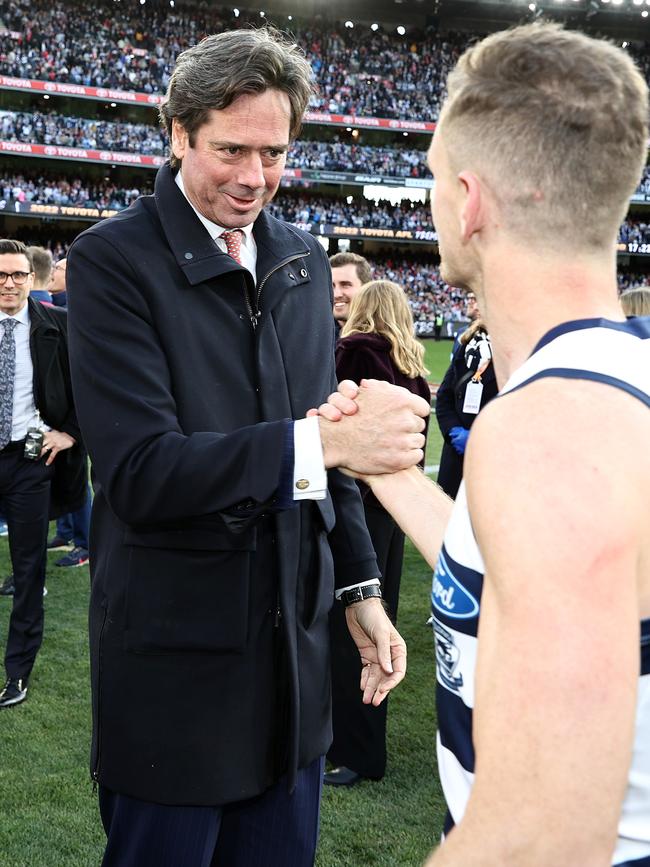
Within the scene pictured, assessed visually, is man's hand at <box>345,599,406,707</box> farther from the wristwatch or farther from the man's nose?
the man's nose

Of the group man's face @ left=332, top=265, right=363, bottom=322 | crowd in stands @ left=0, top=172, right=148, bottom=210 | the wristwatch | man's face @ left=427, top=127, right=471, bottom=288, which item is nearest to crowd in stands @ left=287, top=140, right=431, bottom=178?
crowd in stands @ left=0, top=172, right=148, bottom=210

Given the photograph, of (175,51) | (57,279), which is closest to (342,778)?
(57,279)

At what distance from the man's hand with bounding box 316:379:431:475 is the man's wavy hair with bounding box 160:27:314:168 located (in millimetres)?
751

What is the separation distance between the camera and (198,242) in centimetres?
194

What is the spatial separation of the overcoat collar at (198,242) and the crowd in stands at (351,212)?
135 feet

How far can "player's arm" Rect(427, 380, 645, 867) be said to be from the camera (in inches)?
35.1

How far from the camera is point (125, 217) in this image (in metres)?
1.96

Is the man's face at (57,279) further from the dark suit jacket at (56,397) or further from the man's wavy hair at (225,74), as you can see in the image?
the man's wavy hair at (225,74)

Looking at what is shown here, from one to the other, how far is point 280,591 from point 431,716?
320cm

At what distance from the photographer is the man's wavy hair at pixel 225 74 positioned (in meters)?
1.93

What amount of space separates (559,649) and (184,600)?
42.1 inches

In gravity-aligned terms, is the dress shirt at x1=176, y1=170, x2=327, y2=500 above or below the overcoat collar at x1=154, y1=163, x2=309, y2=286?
below

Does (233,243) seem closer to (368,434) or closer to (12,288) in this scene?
(368,434)

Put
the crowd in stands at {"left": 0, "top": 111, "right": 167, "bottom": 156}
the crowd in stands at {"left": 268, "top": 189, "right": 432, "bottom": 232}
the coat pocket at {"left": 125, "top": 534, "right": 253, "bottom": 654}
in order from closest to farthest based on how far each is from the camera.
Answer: the coat pocket at {"left": 125, "top": 534, "right": 253, "bottom": 654} < the crowd in stands at {"left": 0, "top": 111, "right": 167, "bottom": 156} < the crowd in stands at {"left": 268, "top": 189, "right": 432, "bottom": 232}
